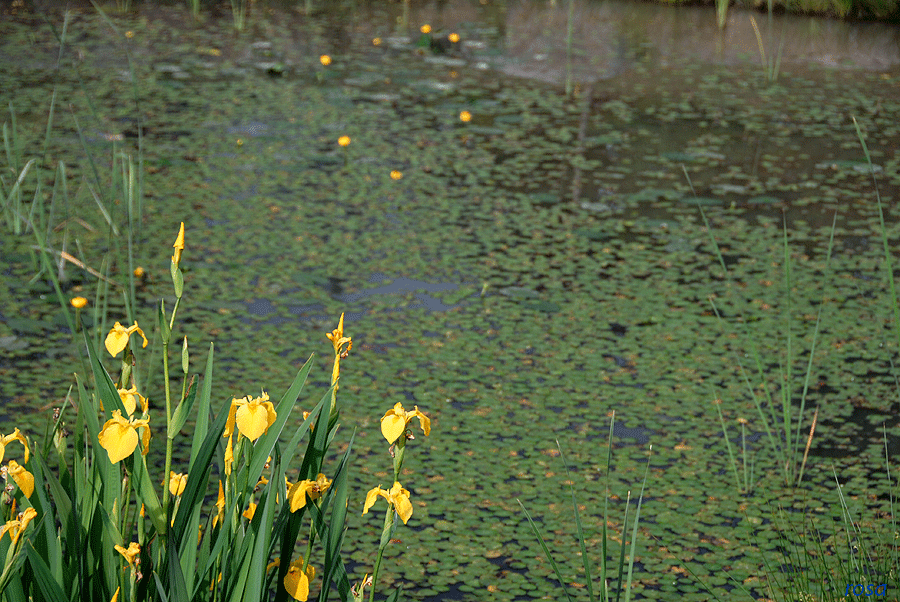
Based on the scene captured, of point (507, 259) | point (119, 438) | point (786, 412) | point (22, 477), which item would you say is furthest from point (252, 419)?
point (507, 259)

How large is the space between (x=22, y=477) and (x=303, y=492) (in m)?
0.27

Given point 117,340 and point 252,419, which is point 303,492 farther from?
point 117,340

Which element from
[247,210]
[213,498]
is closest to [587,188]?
[247,210]

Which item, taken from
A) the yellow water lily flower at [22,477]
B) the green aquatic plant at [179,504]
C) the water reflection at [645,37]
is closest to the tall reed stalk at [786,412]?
the green aquatic plant at [179,504]

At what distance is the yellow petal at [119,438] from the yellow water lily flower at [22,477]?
119 mm

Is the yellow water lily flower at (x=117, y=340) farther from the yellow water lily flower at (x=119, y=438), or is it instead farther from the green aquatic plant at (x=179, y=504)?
the yellow water lily flower at (x=119, y=438)

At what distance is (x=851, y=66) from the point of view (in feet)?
18.6

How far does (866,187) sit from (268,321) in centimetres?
246

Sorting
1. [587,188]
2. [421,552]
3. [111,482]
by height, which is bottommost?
[421,552]

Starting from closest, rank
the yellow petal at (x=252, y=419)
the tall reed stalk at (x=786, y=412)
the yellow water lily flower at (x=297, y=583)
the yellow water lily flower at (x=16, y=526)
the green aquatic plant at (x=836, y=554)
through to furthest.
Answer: the yellow water lily flower at (x=16, y=526)
the yellow petal at (x=252, y=419)
the yellow water lily flower at (x=297, y=583)
the green aquatic plant at (x=836, y=554)
the tall reed stalk at (x=786, y=412)

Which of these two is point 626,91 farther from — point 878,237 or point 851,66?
point 878,237

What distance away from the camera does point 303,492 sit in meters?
1.02

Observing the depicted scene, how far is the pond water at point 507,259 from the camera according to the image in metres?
1.94

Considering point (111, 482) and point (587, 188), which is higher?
point (111, 482)
